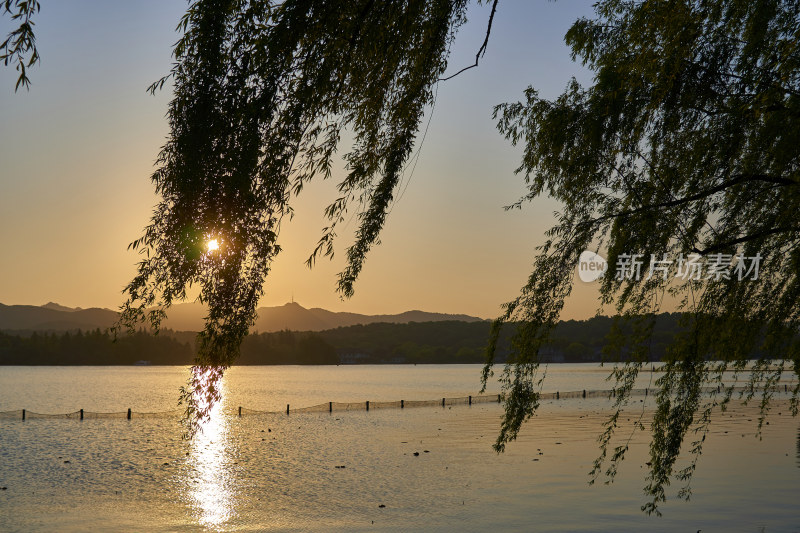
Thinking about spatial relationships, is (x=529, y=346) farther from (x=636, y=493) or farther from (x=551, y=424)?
(x=551, y=424)

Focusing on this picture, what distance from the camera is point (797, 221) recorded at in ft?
31.6

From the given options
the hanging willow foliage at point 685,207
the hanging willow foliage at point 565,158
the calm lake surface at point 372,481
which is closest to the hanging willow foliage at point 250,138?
the hanging willow foliage at point 565,158

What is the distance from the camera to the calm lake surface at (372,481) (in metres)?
19.2

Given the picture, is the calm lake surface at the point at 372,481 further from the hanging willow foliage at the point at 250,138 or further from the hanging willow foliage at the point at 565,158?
the hanging willow foliage at the point at 250,138

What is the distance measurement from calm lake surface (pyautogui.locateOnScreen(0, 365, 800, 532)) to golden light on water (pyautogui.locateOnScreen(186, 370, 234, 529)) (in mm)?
80

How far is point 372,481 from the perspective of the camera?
86.8ft

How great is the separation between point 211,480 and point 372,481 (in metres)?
6.76

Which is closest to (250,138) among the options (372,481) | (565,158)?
(565,158)

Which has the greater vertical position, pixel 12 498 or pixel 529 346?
pixel 529 346

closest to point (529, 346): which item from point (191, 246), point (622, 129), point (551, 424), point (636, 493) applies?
point (622, 129)

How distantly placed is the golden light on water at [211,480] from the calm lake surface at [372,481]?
80 mm

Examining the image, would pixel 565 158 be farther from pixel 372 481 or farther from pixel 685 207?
pixel 372 481

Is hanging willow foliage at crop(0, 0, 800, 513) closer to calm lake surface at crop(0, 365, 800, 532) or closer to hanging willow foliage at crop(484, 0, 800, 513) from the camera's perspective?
hanging willow foliage at crop(484, 0, 800, 513)

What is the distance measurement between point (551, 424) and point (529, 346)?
4124 centimetres
